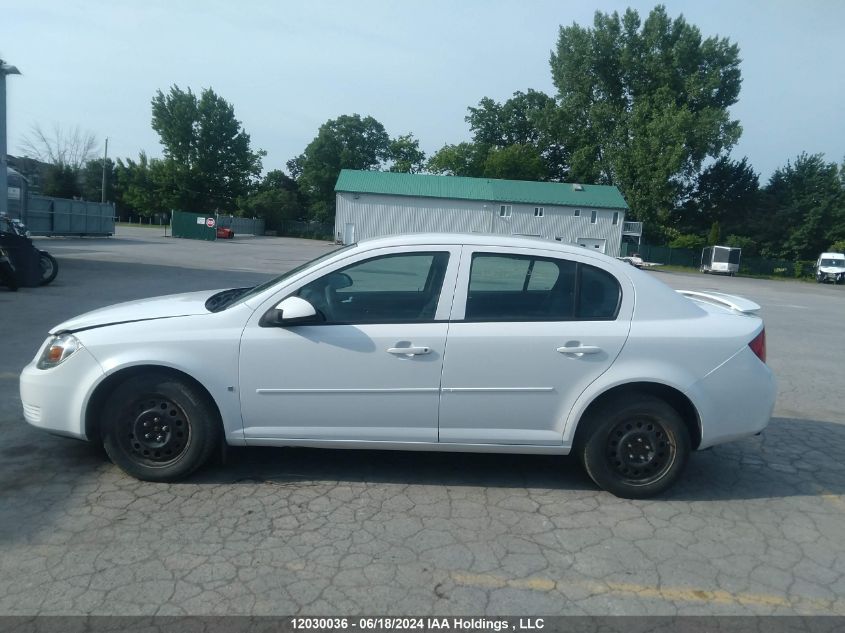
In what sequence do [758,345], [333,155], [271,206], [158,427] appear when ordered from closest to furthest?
[158,427] < [758,345] < [271,206] < [333,155]

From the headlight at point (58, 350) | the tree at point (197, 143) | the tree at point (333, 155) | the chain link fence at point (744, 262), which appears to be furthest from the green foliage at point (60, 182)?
the headlight at point (58, 350)

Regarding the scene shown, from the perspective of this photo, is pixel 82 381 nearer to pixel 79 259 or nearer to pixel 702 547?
pixel 702 547

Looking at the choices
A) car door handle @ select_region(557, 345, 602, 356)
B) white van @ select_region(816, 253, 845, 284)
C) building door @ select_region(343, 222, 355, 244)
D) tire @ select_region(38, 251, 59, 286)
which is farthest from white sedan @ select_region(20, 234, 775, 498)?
white van @ select_region(816, 253, 845, 284)

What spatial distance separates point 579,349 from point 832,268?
58020 mm

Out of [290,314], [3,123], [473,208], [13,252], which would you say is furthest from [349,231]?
[290,314]

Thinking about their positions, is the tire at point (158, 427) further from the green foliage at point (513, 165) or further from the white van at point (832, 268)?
the green foliage at point (513, 165)

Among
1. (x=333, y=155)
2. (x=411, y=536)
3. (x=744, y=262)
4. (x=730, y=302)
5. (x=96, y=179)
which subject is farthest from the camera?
(x=333, y=155)

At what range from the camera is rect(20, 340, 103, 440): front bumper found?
4.41 m

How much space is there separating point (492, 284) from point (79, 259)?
23098mm

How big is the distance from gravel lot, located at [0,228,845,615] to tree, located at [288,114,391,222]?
81.8 m

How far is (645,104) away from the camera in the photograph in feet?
207

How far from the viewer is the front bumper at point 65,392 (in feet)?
14.5

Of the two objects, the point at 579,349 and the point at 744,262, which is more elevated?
the point at 744,262

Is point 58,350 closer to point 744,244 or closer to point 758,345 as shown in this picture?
point 758,345
